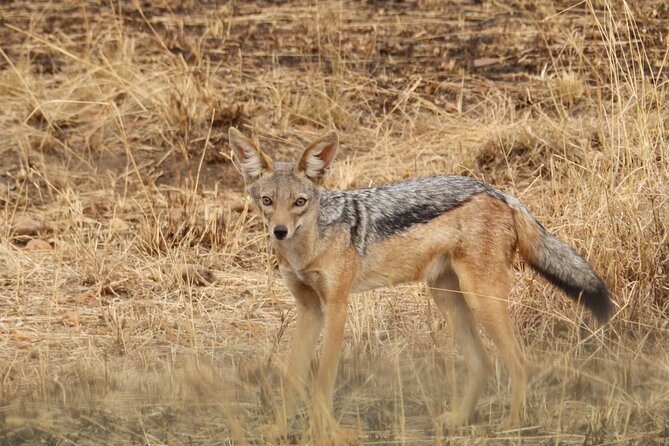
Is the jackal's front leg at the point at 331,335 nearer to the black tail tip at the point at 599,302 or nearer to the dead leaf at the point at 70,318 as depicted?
the black tail tip at the point at 599,302

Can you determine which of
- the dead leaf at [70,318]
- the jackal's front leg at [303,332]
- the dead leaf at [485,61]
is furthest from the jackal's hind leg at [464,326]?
the dead leaf at [485,61]

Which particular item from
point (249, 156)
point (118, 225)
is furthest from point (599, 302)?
point (118, 225)

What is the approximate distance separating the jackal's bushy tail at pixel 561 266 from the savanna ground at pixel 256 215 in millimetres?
239

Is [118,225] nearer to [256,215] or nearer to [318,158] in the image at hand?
[256,215]

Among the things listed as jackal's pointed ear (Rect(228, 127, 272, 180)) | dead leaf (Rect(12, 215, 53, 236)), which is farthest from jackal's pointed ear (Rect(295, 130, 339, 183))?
dead leaf (Rect(12, 215, 53, 236))

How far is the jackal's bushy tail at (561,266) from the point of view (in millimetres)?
6520

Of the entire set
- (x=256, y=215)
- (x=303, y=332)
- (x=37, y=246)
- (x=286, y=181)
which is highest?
(x=286, y=181)

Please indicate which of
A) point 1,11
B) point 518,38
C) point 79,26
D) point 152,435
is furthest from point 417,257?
point 1,11

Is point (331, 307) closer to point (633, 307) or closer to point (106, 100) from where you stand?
point (633, 307)

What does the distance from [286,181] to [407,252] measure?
28.6 inches

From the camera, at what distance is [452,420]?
6.12 metres

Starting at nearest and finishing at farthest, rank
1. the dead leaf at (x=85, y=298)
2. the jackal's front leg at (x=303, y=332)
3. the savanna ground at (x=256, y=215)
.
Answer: the savanna ground at (x=256, y=215)
the jackal's front leg at (x=303, y=332)
the dead leaf at (x=85, y=298)

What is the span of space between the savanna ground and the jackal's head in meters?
0.87

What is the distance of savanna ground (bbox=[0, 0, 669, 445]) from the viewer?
6.31 metres
